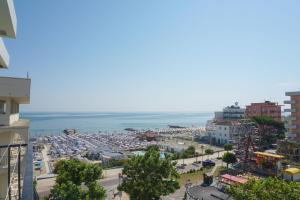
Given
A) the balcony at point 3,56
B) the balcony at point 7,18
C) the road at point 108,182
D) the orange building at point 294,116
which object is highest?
the balcony at point 7,18

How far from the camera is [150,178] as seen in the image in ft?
52.8

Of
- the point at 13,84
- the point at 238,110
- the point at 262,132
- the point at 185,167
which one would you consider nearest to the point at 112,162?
the point at 185,167

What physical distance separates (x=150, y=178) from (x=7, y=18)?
12373 mm

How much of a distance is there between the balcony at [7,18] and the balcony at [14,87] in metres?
1.13

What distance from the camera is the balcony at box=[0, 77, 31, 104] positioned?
7.22 metres

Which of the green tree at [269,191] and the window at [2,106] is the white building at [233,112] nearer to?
the green tree at [269,191]

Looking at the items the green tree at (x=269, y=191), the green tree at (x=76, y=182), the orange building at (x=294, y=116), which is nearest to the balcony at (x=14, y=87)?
the green tree at (x=76, y=182)

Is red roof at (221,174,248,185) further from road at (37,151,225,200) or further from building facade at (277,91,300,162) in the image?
building facade at (277,91,300,162)

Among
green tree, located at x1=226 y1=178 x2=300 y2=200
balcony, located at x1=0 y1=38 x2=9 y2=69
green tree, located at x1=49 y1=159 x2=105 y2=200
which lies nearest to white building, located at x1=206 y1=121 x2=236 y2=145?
green tree, located at x1=49 y1=159 x2=105 y2=200

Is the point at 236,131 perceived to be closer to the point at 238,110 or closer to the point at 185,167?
the point at 185,167

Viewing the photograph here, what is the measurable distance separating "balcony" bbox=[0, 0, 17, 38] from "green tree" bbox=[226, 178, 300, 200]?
35.9 feet

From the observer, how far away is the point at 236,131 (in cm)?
4097

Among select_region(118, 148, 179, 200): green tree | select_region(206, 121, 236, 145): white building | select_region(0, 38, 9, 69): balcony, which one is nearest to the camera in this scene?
select_region(0, 38, 9, 69): balcony

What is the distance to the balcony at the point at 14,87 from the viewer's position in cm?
722
